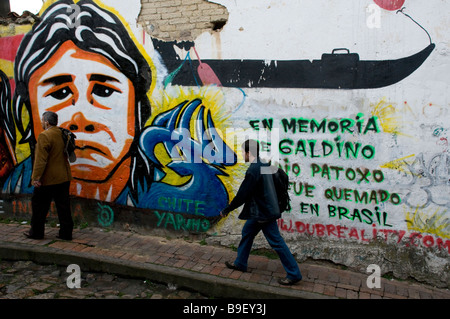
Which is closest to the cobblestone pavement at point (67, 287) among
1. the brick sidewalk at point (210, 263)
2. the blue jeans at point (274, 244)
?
the brick sidewalk at point (210, 263)

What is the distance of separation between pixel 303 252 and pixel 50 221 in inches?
161

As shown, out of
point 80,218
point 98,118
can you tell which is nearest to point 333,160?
point 98,118

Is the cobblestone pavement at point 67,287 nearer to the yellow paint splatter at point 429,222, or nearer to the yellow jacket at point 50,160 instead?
the yellow jacket at point 50,160

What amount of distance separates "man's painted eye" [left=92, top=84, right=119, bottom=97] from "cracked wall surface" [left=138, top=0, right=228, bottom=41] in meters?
1.05

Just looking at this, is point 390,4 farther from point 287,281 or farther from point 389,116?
point 287,281

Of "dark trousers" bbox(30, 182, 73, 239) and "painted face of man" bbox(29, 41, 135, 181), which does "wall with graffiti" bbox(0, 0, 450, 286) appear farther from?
"dark trousers" bbox(30, 182, 73, 239)

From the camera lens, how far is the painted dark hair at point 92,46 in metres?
5.61

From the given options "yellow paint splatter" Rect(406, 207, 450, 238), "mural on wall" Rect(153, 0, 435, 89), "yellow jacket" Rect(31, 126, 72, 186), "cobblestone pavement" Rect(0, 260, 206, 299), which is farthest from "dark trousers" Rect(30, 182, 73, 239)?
"yellow paint splatter" Rect(406, 207, 450, 238)

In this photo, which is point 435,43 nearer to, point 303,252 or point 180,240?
point 303,252

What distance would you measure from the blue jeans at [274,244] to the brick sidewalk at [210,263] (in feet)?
0.60

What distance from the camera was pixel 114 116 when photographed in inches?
227

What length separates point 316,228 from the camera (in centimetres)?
487

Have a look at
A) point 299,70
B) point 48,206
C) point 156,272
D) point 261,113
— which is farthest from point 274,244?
point 48,206

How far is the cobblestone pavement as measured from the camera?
14.1 ft
